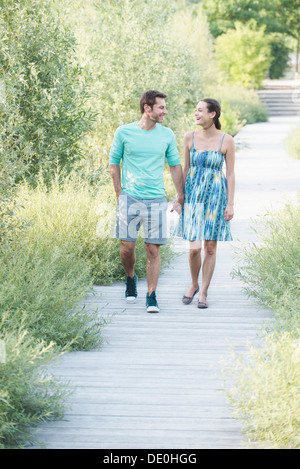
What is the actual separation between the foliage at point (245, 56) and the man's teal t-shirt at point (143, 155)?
33609 millimetres

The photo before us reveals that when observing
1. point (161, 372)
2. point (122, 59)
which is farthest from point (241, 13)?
point (161, 372)

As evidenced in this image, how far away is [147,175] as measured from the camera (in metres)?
5.47

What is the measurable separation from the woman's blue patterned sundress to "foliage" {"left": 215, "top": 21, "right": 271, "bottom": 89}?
33488 mm

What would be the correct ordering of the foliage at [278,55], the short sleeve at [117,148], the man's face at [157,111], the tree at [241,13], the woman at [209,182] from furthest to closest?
the foliage at [278,55], the tree at [241,13], the woman at [209,182], the short sleeve at [117,148], the man's face at [157,111]

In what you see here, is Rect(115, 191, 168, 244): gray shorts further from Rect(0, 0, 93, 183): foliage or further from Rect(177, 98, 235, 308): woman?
A: Rect(0, 0, 93, 183): foliage

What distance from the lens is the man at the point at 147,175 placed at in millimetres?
5414

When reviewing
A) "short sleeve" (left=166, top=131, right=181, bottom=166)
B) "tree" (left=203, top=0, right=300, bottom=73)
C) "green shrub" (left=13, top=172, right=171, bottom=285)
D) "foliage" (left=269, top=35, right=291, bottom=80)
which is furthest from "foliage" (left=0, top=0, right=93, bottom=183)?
"foliage" (left=269, top=35, right=291, bottom=80)

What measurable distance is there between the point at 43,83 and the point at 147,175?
13.0 feet

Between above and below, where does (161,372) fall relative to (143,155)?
below

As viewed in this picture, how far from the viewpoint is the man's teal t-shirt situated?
5.42 metres

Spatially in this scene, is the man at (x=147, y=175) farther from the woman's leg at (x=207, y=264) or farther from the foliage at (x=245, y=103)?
the foliage at (x=245, y=103)

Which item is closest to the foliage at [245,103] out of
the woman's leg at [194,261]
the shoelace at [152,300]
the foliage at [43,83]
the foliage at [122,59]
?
the foliage at [122,59]

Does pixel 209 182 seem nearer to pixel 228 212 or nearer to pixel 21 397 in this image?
pixel 228 212

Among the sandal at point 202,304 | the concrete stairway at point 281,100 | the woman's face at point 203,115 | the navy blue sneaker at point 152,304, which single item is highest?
the woman's face at point 203,115
